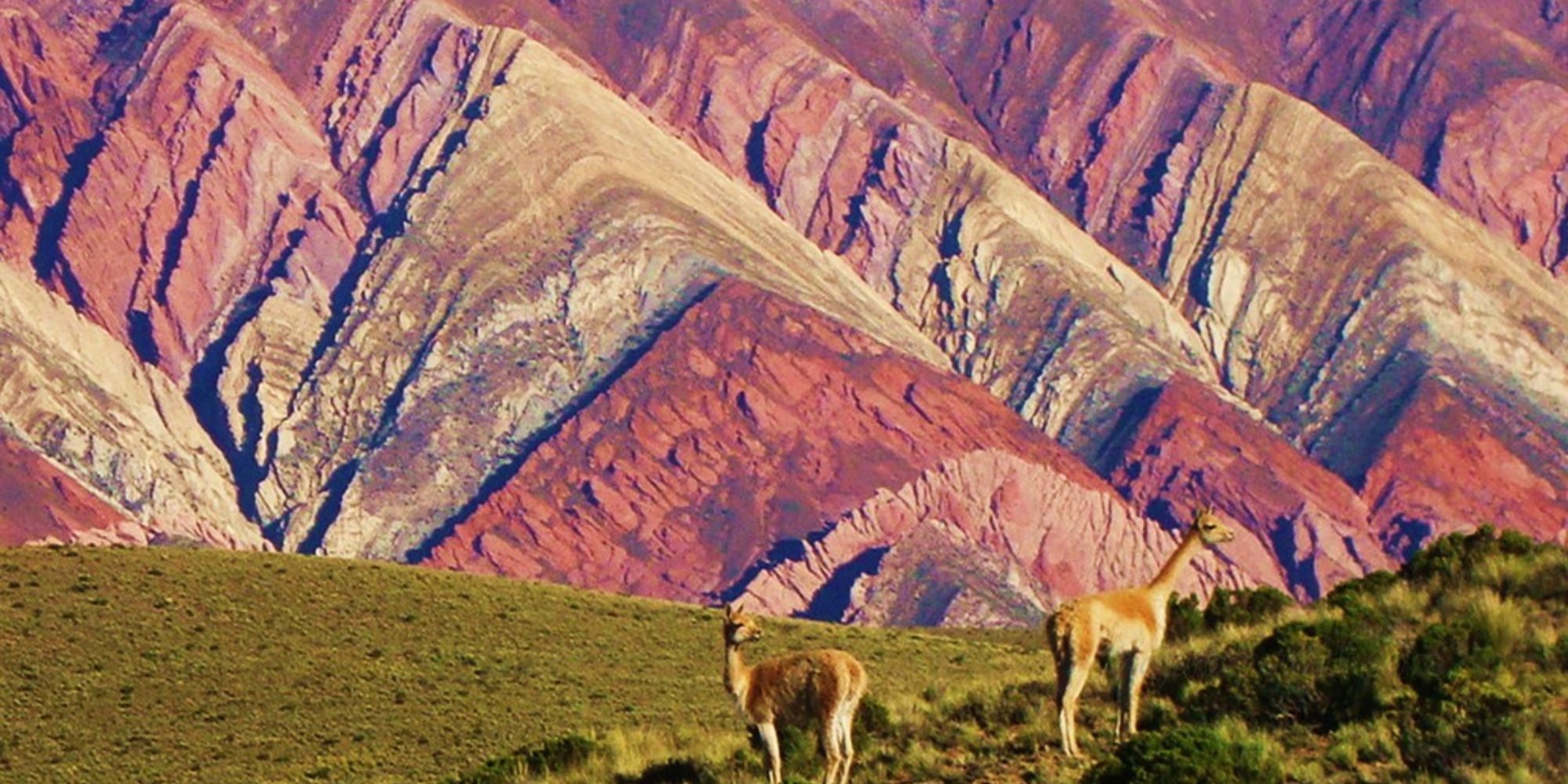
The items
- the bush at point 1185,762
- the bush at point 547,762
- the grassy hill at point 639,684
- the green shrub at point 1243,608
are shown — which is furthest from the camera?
the green shrub at point 1243,608

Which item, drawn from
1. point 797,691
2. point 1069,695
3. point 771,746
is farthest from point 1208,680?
point 771,746

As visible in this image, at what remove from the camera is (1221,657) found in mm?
46875

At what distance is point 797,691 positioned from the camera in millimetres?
41625

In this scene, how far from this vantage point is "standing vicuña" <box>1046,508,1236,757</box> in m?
41.1

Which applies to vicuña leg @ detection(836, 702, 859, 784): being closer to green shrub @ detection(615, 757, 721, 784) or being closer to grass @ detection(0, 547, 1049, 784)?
green shrub @ detection(615, 757, 721, 784)

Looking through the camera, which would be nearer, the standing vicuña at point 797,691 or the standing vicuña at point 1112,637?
the standing vicuña at point 1112,637

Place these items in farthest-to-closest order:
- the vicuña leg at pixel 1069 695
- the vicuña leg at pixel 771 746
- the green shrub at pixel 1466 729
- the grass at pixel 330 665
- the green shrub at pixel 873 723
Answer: the grass at pixel 330 665 → the green shrub at pixel 873 723 → the vicuña leg at pixel 771 746 → the vicuña leg at pixel 1069 695 → the green shrub at pixel 1466 729

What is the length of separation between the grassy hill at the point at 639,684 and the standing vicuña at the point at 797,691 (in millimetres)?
2078

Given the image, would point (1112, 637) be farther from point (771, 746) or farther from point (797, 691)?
point (771, 746)

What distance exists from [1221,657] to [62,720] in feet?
141

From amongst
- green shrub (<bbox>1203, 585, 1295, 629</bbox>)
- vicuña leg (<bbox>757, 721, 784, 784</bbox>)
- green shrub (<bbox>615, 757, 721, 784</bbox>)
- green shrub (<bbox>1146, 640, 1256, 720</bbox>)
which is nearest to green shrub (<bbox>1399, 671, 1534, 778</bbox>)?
green shrub (<bbox>1146, 640, 1256, 720</bbox>)

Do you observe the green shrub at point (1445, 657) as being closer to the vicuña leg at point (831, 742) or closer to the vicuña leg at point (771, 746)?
the vicuña leg at point (831, 742)

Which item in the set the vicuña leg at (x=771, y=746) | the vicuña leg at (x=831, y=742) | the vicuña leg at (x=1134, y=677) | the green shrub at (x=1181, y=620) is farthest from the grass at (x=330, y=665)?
the vicuña leg at (x=831, y=742)

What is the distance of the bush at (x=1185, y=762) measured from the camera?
37.1m
